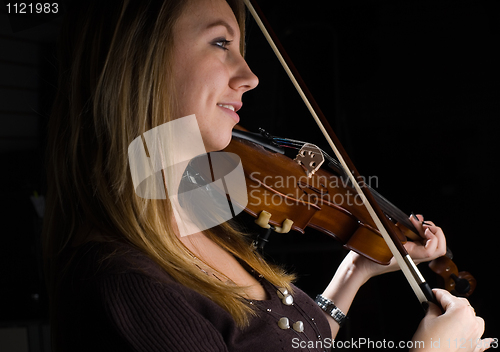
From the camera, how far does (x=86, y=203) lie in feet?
2.24

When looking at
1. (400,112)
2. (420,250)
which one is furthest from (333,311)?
(400,112)

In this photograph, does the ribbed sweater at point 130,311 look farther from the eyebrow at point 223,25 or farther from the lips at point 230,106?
the eyebrow at point 223,25

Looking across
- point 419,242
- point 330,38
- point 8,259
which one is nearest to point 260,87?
point 330,38

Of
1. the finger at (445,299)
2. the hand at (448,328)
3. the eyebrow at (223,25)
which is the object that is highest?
the eyebrow at (223,25)

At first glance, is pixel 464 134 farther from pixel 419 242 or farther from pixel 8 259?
pixel 8 259

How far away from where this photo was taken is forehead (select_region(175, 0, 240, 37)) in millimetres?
731

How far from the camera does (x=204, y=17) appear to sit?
0.75 m

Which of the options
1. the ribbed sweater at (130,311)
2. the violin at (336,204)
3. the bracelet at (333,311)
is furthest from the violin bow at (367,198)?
the ribbed sweater at (130,311)

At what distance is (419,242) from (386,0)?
110 centimetres

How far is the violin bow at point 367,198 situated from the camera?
741 mm

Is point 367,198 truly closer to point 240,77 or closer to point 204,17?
point 240,77

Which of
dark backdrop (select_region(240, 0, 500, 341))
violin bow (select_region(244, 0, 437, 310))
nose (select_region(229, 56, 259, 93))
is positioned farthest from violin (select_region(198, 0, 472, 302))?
dark backdrop (select_region(240, 0, 500, 341))

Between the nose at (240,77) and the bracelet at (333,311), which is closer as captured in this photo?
the nose at (240,77)

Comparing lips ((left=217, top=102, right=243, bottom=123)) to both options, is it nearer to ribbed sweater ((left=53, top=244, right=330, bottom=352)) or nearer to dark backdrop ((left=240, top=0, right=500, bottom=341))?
ribbed sweater ((left=53, top=244, right=330, bottom=352))
